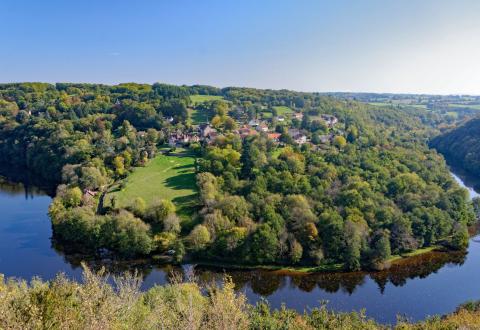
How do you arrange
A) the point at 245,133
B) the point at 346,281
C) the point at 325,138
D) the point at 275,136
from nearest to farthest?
1. the point at 346,281
2. the point at 325,138
3. the point at 245,133
4. the point at 275,136

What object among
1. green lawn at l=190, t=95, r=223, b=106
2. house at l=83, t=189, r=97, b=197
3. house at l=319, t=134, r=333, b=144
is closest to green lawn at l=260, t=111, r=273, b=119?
green lawn at l=190, t=95, r=223, b=106

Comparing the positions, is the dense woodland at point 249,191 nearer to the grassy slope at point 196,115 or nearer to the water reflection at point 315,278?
the water reflection at point 315,278

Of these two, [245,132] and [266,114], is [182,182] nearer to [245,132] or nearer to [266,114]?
[245,132]

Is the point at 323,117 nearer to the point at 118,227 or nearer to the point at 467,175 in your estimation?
the point at 467,175

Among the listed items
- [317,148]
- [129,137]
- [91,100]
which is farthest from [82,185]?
[91,100]

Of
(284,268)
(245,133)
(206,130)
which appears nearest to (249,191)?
(284,268)

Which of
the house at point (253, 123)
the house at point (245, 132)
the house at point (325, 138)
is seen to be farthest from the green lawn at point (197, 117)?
the house at point (325, 138)
